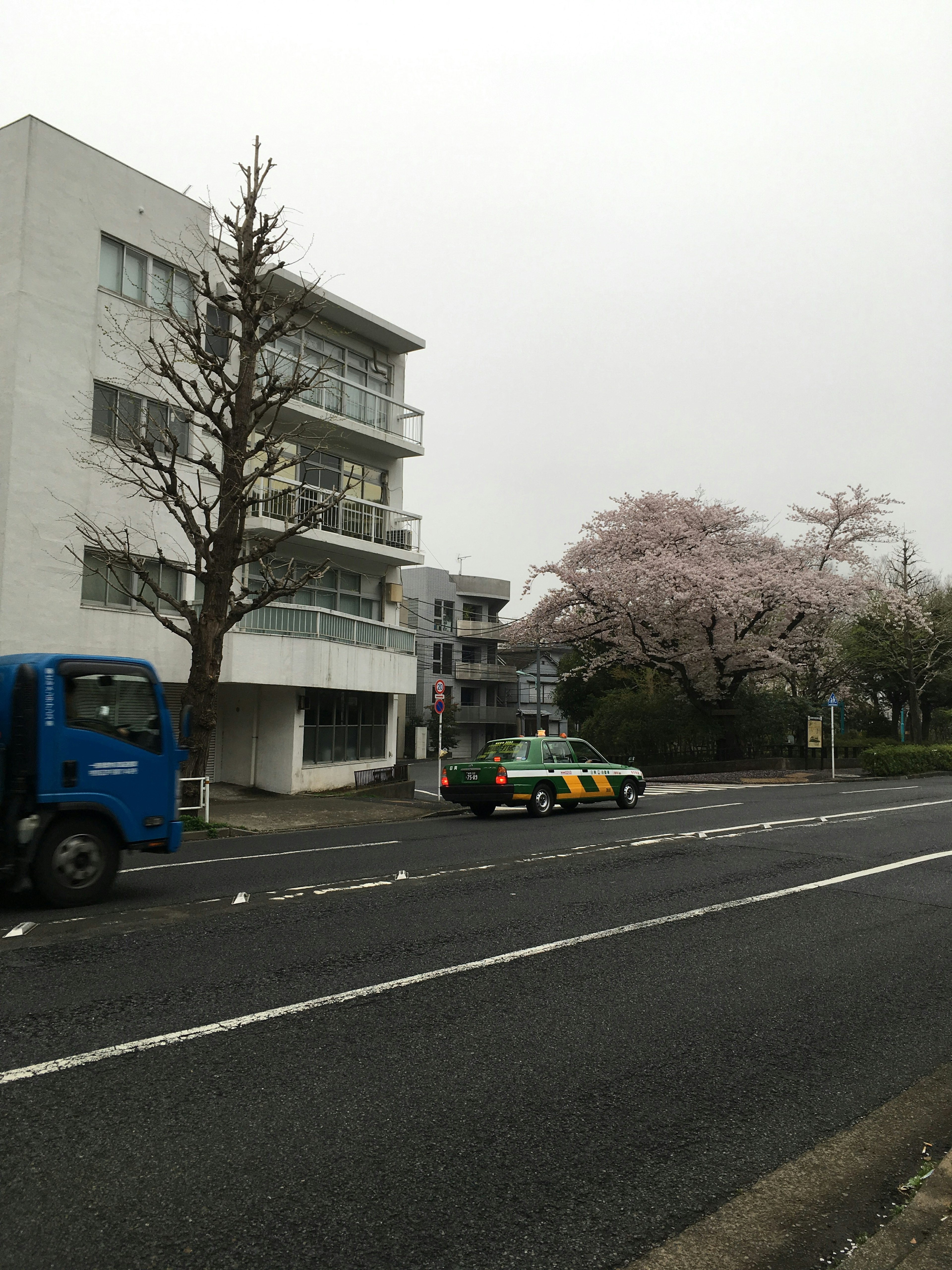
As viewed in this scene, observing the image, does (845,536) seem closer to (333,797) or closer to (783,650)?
(783,650)

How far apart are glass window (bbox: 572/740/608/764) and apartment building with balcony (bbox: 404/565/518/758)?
131ft

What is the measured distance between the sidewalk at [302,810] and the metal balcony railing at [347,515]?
6784 millimetres

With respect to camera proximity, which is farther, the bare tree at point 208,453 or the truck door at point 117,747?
the bare tree at point 208,453

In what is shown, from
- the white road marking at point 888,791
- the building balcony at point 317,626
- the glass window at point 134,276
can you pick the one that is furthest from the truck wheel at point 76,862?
the white road marking at point 888,791

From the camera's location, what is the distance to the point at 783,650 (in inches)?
1443

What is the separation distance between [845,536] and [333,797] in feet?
80.6

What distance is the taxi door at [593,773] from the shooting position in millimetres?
19891

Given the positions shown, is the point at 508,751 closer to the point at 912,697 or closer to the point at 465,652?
the point at 912,697

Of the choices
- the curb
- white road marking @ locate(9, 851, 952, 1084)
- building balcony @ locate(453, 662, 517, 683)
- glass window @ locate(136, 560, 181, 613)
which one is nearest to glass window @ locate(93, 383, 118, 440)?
glass window @ locate(136, 560, 181, 613)

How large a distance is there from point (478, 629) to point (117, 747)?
5420 cm

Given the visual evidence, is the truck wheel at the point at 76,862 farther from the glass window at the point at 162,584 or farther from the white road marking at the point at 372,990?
the glass window at the point at 162,584

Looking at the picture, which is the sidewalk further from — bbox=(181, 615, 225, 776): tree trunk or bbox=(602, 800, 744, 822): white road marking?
bbox=(602, 800, 744, 822): white road marking

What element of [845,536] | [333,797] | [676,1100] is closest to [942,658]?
[845,536]

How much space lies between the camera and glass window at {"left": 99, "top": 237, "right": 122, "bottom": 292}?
21156 mm
